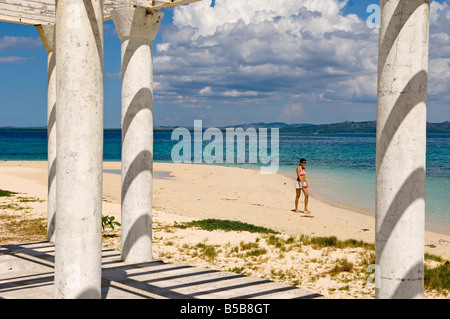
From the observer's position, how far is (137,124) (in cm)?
864

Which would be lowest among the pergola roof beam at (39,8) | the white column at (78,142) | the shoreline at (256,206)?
the shoreline at (256,206)

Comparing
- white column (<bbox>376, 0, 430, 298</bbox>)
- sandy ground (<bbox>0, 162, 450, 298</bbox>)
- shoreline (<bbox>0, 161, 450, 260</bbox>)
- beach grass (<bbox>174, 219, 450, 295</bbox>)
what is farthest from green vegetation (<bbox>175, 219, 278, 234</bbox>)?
white column (<bbox>376, 0, 430, 298</bbox>)

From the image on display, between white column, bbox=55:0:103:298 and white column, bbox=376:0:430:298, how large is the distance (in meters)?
3.01

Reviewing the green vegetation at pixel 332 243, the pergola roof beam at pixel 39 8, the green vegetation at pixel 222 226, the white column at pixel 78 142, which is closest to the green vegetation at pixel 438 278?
the green vegetation at pixel 332 243

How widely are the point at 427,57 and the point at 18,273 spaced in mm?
6538

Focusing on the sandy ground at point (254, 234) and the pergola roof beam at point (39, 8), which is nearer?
the pergola roof beam at point (39, 8)

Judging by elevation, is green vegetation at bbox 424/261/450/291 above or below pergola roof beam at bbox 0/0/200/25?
below

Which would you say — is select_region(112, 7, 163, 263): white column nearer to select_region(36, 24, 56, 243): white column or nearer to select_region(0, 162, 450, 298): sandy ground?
select_region(0, 162, 450, 298): sandy ground

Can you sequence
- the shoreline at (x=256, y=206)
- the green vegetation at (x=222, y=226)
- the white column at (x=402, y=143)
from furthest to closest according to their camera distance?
the shoreline at (x=256, y=206) → the green vegetation at (x=222, y=226) → the white column at (x=402, y=143)

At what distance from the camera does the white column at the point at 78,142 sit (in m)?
5.44

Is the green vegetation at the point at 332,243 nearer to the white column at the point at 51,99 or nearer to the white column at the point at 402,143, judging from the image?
the white column at the point at 51,99

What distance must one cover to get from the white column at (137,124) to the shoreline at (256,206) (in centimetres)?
669

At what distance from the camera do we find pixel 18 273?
7859mm

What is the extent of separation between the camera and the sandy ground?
8609 mm
